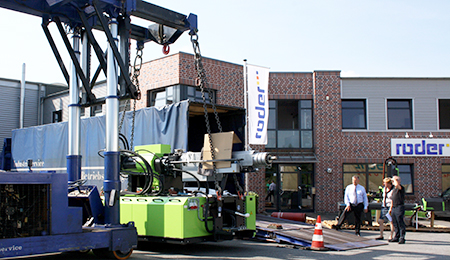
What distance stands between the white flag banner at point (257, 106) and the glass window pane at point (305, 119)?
5.46m

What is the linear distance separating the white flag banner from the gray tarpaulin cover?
523 cm

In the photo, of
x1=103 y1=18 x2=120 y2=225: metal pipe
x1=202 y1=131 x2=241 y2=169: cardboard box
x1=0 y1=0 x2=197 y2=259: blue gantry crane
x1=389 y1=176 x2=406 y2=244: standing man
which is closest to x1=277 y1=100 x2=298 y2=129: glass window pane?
x1=389 y1=176 x2=406 y2=244: standing man

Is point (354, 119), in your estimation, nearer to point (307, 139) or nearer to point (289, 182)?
point (307, 139)

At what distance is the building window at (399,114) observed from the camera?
83.9 ft

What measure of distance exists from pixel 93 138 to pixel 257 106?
Result: 6696mm

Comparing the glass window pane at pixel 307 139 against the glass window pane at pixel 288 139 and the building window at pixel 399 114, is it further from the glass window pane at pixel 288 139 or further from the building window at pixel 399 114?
the building window at pixel 399 114

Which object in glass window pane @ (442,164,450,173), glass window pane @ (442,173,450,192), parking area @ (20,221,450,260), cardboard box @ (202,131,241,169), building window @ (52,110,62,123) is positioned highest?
building window @ (52,110,62,123)

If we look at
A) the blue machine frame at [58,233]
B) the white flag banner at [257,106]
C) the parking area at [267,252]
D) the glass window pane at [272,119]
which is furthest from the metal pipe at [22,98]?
the blue machine frame at [58,233]

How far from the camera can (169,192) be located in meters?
10.9

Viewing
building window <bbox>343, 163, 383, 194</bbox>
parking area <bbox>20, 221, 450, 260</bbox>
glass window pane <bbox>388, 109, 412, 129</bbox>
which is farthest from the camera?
glass window pane <bbox>388, 109, 412, 129</bbox>

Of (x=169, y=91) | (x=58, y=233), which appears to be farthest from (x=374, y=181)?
(x=58, y=233)

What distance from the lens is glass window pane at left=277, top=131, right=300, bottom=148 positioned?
25344 millimetres

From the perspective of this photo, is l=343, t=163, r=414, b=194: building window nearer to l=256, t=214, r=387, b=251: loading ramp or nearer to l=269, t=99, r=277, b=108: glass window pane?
l=269, t=99, r=277, b=108: glass window pane

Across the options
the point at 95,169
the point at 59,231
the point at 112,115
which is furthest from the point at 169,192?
the point at 95,169
